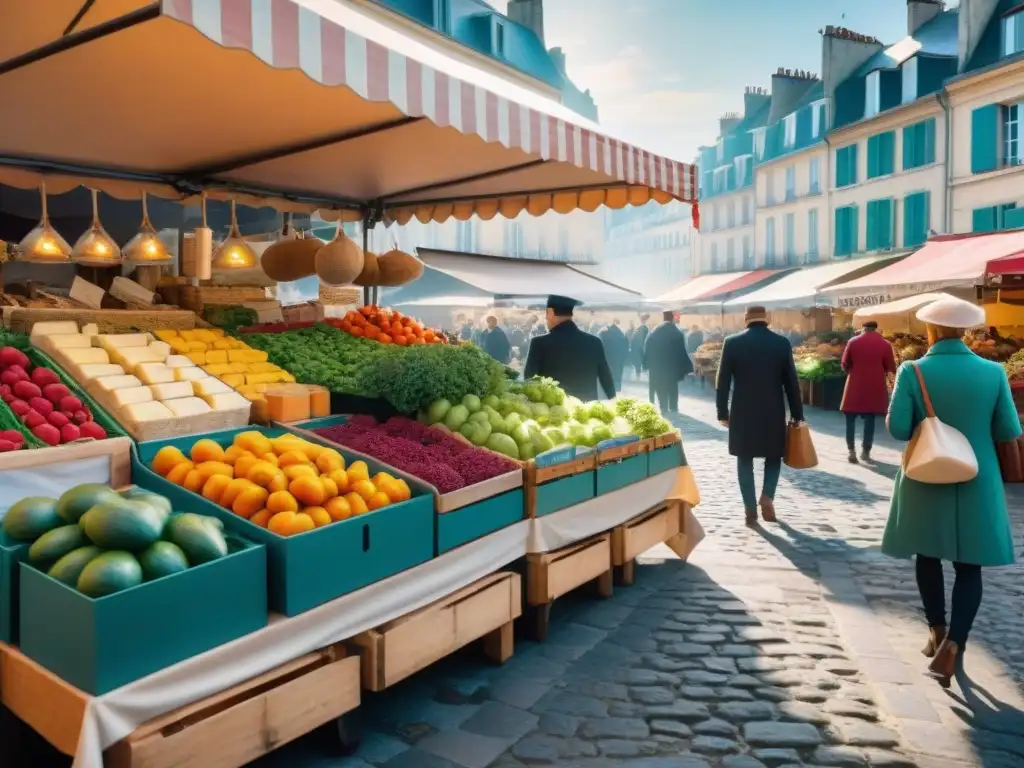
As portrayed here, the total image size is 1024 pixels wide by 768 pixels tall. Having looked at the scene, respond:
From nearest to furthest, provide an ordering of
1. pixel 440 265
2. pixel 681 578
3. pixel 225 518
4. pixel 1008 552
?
pixel 225 518, pixel 1008 552, pixel 681 578, pixel 440 265

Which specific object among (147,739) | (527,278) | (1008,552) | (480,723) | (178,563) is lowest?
(480,723)

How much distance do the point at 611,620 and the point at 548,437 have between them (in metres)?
1.17

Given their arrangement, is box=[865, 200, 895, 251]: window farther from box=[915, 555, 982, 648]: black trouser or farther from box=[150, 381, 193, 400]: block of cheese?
box=[150, 381, 193, 400]: block of cheese

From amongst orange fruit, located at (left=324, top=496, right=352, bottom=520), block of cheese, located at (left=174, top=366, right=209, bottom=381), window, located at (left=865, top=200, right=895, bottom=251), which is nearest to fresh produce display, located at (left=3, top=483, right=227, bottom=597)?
orange fruit, located at (left=324, top=496, right=352, bottom=520)

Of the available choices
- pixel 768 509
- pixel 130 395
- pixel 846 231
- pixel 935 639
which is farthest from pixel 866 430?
pixel 846 231

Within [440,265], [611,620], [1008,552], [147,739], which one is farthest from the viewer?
[440,265]

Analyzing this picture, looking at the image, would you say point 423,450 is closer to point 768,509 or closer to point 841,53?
point 768,509

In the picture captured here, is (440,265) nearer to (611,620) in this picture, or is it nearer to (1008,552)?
(611,620)

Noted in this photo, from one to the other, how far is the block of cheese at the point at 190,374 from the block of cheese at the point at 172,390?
0.13m

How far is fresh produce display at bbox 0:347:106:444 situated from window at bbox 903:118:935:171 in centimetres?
2365

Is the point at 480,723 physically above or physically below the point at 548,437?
below

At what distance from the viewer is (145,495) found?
3.38 m

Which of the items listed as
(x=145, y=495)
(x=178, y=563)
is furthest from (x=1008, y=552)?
(x=145, y=495)

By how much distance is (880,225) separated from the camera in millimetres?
24328
